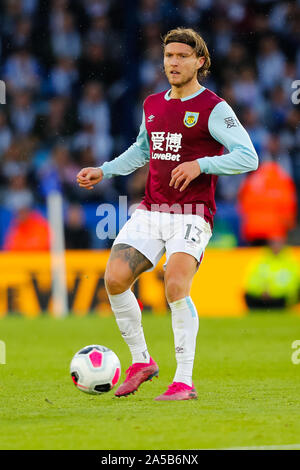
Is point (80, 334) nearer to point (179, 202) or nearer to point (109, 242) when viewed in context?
point (109, 242)

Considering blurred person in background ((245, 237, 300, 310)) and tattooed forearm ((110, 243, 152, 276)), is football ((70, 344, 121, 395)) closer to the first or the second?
tattooed forearm ((110, 243, 152, 276))

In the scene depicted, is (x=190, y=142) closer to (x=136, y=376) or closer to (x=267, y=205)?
(x=136, y=376)

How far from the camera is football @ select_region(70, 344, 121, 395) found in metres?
5.77

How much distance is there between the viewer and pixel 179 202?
19.6 feet

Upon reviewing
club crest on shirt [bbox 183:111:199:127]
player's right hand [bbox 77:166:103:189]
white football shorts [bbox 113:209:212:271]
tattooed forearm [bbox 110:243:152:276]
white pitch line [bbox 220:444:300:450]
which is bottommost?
white pitch line [bbox 220:444:300:450]

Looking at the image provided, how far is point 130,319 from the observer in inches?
240

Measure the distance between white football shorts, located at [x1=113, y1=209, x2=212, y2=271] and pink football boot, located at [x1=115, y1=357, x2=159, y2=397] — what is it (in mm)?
659

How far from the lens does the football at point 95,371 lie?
577 cm

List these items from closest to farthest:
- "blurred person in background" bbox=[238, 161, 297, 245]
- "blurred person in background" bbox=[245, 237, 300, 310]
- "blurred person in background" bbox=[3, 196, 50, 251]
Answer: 1. "blurred person in background" bbox=[245, 237, 300, 310]
2. "blurred person in background" bbox=[238, 161, 297, 245]
3. "blurred person in background" bbox=[3, 196, 50, 251]

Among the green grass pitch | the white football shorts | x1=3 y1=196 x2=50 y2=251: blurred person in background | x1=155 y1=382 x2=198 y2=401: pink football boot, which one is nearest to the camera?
the green grass pitch

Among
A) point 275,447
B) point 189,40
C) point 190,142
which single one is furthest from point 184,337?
point 189,40

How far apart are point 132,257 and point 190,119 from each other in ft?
3.00

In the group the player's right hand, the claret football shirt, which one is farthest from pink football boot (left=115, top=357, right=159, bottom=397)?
the player's right hand

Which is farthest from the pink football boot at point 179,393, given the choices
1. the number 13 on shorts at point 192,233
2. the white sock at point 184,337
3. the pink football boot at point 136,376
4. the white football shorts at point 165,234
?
the number 13 on shorts at point 192,233
